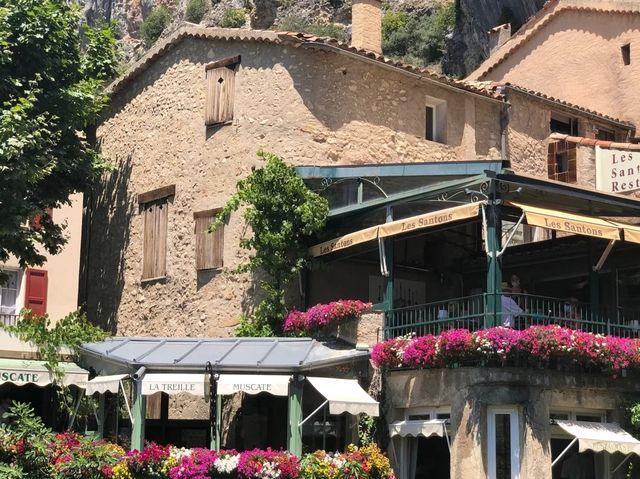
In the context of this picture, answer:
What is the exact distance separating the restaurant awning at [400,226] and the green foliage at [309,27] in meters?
44.5

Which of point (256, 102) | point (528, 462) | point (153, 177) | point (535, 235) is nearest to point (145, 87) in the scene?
point (153, 177)

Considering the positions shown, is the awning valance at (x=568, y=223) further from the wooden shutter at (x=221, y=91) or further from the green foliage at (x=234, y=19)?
the green foliage at (x=234, y=19)

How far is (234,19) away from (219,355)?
173 ft

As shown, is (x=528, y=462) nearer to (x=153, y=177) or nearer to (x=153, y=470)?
(x=153, y=470)

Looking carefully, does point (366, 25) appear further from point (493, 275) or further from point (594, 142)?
point (493, 275)

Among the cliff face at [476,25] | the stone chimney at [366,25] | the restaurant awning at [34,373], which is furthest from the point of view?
the cliff face at [476,25]

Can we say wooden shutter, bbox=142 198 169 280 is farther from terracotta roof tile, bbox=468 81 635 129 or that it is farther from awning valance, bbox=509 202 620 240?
awning valance, bbox=509 202 620 240

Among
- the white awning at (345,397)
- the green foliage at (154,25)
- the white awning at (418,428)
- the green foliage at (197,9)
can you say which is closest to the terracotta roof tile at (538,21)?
the white awning at (418,428)

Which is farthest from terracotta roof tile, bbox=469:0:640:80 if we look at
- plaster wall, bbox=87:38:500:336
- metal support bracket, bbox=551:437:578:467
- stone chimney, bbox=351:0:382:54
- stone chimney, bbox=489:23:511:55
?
metal support bracket, bbox=551:437:578:467

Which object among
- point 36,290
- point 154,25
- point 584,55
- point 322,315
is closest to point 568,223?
point 322,315

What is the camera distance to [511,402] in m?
16.5

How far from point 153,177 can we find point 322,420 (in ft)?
28.2

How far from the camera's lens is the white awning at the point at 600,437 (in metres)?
16.6

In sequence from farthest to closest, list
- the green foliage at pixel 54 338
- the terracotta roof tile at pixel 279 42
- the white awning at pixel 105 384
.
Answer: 1. the terracotta roof tile at pixel 279 42
2. the green foliage at pixel 54 338
3. the white awning at pixel 105 384
